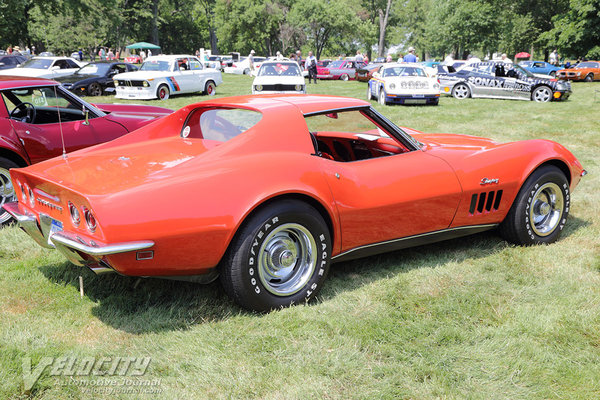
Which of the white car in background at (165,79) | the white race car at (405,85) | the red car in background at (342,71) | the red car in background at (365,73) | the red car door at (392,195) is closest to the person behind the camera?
the red car door at (392,195)

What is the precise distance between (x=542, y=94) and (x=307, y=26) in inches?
1761

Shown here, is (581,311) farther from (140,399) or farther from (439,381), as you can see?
(140,399)

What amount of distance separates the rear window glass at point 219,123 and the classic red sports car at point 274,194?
12 millimetres

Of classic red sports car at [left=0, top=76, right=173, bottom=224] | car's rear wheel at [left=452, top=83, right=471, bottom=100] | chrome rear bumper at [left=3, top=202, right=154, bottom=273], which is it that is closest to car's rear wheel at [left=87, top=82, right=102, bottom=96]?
car's rear wheel at [left=452, top=83, right=471, bottom=100]

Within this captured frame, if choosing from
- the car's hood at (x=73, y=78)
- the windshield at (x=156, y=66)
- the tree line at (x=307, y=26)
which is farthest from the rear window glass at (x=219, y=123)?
the tree line at (x=307, y=26)

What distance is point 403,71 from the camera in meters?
16.0

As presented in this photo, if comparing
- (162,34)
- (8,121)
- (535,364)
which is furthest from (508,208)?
(162,34)

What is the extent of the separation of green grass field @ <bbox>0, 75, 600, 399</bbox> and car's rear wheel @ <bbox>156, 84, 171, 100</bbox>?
12.9 meters

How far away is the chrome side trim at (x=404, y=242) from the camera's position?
366cm

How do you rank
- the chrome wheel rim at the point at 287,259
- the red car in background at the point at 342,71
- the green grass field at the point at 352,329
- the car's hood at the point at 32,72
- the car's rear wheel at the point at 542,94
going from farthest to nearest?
the red car in background at the point at 342,71, the car's hood at the point at 32,72, the car's rear wheel at the point at 542,94, the chrome wheel rim at the point at 287,259, the green grass field at the point at 352,329

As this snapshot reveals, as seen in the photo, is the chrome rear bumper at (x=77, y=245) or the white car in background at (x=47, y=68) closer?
the chrome rear bumper at (x=77, y=245)

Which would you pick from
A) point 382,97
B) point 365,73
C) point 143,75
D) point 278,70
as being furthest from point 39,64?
point 365,73

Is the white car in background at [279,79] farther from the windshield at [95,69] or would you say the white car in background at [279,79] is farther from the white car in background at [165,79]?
the windshield at [95,69]

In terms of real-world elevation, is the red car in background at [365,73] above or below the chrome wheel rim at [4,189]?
above
